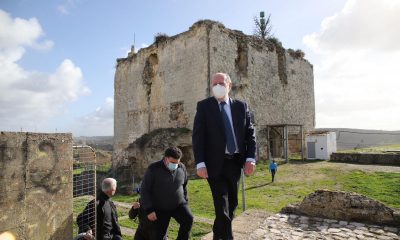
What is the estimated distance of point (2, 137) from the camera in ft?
10.8

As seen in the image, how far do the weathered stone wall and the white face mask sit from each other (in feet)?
6.22

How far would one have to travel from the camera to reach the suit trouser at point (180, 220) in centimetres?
422

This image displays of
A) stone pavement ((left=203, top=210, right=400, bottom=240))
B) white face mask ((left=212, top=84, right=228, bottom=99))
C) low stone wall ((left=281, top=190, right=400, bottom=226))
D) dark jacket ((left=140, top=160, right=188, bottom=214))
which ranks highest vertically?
white face mask ((left=212, top=84, right=228, bottom=99))

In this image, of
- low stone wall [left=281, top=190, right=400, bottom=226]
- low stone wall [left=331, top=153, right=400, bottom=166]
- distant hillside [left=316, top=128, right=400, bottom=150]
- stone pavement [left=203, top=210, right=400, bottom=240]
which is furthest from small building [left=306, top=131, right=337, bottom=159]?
stone pavement [left=203, top=210, right=400, bottom=240]

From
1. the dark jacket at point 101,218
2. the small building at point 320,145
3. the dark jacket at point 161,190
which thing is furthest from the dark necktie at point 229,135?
the small building at point 320,145

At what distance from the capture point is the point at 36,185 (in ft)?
11.9

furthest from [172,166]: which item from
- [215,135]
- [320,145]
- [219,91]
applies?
[320,145]

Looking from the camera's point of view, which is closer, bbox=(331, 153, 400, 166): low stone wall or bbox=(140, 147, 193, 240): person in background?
bbox=(140, 147, 193, 240): person in background

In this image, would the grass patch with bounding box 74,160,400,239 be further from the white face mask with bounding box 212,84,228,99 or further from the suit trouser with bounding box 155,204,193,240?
the white face mask with bounding box 212,84,228,99

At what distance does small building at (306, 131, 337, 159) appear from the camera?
64.8ft

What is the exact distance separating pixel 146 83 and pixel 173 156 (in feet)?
59.5

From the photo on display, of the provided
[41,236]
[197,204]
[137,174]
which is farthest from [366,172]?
[41,236]

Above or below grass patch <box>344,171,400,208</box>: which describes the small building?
above

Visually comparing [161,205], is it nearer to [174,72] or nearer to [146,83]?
[174,72]
